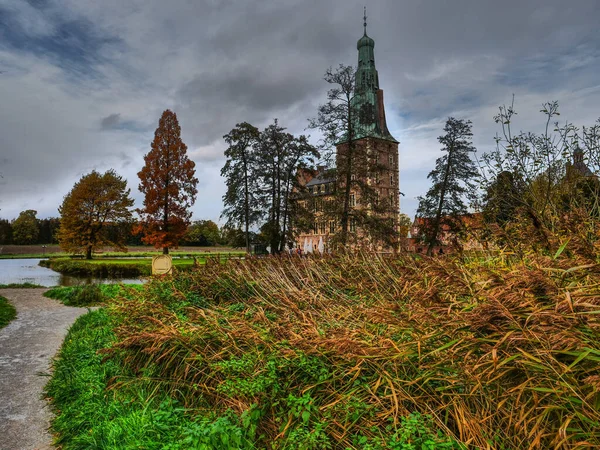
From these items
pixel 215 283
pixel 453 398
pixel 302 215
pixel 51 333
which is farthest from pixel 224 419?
pixel 302 215

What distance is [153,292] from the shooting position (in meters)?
6.75

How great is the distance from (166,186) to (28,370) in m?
28.2

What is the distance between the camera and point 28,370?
520cm

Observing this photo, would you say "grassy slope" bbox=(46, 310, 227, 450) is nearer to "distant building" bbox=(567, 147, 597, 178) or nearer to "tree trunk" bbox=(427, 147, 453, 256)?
"distant building" bbox=(567, 147, 597, 178)

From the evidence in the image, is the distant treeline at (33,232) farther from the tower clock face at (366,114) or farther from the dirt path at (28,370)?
the dirt path at (28,370)

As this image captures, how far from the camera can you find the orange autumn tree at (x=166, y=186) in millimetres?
31188

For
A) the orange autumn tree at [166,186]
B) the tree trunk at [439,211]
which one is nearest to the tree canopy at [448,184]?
the tree trunk at [439,211]

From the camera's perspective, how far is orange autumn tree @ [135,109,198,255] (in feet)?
102

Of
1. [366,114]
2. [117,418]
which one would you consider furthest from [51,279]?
[117,418]

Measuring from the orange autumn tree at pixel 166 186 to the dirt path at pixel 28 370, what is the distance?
21.2 metres

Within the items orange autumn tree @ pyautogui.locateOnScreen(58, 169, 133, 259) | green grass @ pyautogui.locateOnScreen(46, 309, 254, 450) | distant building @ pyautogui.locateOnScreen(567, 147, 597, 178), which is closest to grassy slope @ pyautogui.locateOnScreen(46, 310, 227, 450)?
green grass @ pyautogui.locateOnScreen(46, 309, 254, 450)

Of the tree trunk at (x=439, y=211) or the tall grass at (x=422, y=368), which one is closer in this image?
the tall grass at (x=422, y=368)

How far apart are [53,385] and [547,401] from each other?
15.6ft

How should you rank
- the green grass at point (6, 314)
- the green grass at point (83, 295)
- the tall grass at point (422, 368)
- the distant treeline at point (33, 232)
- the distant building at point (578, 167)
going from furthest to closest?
the distant treeline at point (33, 232) < the green grass at point (83, 295) < the green grass at point (6, 314) < the distant building at point (578, 167) < the tall grass at point (422, 368)
